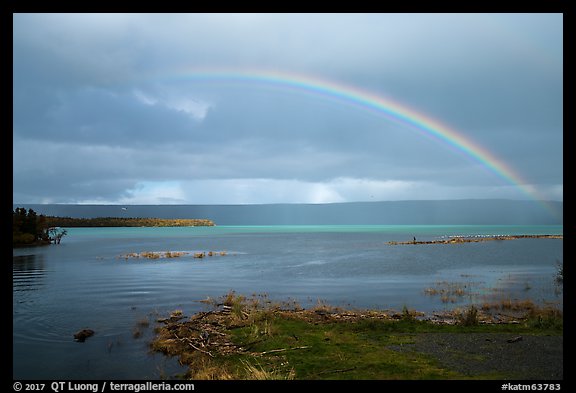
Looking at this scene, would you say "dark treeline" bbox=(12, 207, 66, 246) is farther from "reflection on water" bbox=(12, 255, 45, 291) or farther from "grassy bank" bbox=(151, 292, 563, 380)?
"grassy bank" bbox=(151, 292, 563, 380)

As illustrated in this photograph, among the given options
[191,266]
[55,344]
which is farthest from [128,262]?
[55,344]

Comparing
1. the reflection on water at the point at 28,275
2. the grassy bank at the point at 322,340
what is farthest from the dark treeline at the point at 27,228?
the grassy bank at the point at 322,340

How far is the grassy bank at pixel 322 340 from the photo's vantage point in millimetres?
15180

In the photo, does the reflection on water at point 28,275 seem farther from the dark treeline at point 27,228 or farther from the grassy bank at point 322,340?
the dark treeline at point 27,228

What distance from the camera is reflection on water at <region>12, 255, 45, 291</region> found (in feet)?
148

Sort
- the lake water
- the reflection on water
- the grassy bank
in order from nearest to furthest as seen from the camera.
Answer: the grassy bank
the lake water
the reflection on water

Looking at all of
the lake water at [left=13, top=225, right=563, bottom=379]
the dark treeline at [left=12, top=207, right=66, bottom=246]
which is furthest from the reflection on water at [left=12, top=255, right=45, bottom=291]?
the dark treeline at [left=12, top=207, right=66, bottom=246]

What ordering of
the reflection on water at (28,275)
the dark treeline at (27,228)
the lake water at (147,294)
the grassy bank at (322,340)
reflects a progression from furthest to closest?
the dark treeline at (27,228) → the reflection on water at (28,275) → the lake water at (147,294) → the grassy bank at (322,340)

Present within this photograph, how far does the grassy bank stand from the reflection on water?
26865mm

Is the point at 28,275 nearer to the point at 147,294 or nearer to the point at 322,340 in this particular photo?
the point at 147,294

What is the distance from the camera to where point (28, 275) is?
5538cm

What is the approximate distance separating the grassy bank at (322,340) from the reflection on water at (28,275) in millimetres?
26865

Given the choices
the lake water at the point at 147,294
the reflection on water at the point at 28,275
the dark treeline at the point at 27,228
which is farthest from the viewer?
the dark treeline at the point at 27,228

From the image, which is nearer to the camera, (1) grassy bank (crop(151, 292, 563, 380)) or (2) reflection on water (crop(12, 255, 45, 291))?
(1) grassy bank (crop(151, 292, 563, 380))
